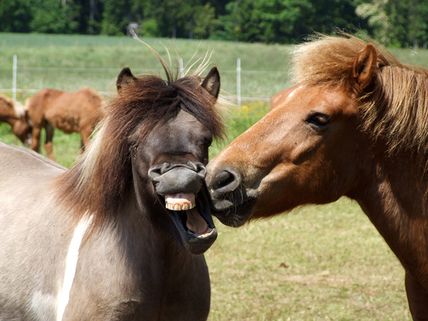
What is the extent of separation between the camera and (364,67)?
344cm

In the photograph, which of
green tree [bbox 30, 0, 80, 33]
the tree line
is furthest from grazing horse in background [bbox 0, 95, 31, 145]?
green tree [bbox 30, 0, 80, 33]

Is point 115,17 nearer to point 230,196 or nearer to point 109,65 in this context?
point 109,65

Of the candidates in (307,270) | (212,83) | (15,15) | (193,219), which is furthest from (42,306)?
(15,15)

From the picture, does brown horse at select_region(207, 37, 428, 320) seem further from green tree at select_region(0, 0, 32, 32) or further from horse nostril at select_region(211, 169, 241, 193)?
green tree at select_region(0, 0, 32, 32)

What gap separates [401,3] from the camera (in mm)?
48000

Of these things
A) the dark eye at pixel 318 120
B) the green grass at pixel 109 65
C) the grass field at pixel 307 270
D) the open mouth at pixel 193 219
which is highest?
the dark eye at pixel 318 120

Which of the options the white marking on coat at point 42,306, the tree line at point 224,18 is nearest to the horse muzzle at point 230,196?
the white marking on coat at point 42,306

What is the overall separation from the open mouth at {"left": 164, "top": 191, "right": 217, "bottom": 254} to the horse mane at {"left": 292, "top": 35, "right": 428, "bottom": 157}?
71 cm

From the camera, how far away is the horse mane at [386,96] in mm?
3445

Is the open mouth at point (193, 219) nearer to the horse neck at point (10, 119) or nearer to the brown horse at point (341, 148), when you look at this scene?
the brown horse at point (341, 148)

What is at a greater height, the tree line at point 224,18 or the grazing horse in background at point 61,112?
the grazing horse in background at point 61,112

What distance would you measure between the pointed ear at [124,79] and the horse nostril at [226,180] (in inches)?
27.2

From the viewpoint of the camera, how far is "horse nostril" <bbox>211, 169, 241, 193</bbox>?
A: 3.30m

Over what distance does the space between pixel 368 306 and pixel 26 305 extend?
341 centimetres
